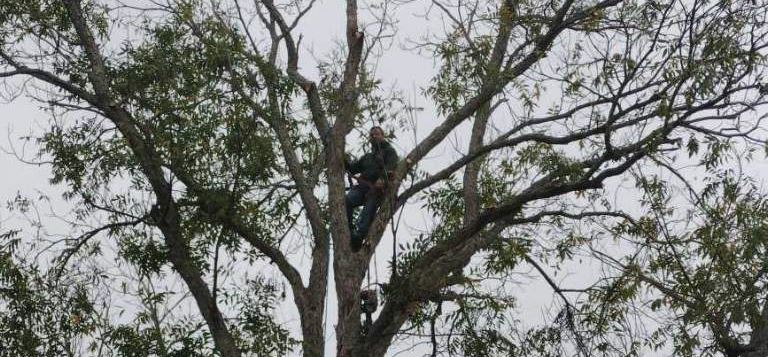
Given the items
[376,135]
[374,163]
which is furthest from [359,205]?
[376,135]

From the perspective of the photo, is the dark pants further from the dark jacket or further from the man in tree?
the dark jacket

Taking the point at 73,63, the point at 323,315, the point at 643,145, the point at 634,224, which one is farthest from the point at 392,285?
the point at 73,63

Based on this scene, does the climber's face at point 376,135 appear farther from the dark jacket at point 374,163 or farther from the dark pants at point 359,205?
the dark pants at point 359,205

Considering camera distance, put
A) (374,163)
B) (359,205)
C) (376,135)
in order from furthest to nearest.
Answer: (359,205)
(374,163)
(376,135)

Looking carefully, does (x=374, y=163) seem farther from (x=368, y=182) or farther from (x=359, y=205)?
(x=359, y=205)

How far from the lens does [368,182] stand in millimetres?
8539

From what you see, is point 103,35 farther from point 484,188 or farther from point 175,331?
point 484,188

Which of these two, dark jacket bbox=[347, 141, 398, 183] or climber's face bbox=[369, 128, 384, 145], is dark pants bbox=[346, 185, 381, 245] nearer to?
dark jacket bbox=[347, 141, 398, 183]

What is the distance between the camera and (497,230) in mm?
9016

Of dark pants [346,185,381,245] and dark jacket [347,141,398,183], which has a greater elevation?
dark jacket [347,141,398,183]

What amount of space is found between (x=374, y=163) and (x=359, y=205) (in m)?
0.45

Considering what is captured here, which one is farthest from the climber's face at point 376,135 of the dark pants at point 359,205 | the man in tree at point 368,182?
the dark pants at point 359,205

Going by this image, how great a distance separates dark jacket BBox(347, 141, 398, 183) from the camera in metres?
8.41

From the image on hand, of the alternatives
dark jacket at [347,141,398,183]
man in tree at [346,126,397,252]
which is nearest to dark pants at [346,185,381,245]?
man in tree at [346,126,397,252]
